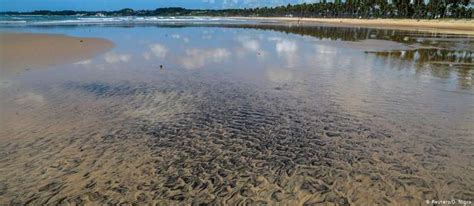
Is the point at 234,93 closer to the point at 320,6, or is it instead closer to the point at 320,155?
the point at 320,155

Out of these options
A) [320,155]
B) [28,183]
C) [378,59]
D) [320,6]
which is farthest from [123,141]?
[320,6]

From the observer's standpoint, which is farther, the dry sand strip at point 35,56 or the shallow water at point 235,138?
the dry sand strip at point 35,56

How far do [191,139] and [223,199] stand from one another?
294 centimetres

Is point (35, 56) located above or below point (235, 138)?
above

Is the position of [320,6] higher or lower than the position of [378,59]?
higher

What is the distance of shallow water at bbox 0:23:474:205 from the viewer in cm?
626

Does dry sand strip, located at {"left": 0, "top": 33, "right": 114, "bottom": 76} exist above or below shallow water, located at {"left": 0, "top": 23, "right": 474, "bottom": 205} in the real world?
above

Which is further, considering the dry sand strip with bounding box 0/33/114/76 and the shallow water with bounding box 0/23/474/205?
the dry sand strip with bounding box 0/33/114/76

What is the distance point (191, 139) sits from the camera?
28.2ft

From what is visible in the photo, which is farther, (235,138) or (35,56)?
(35,56)

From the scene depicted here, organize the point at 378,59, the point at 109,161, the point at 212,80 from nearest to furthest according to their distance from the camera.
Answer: the point at 109,161, the point at 212,80, the point at 378,59

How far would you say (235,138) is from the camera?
28.4ft

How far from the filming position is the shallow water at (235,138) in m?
6.26

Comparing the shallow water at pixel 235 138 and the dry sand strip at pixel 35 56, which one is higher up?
the dry sand strip at pixel 35 56
